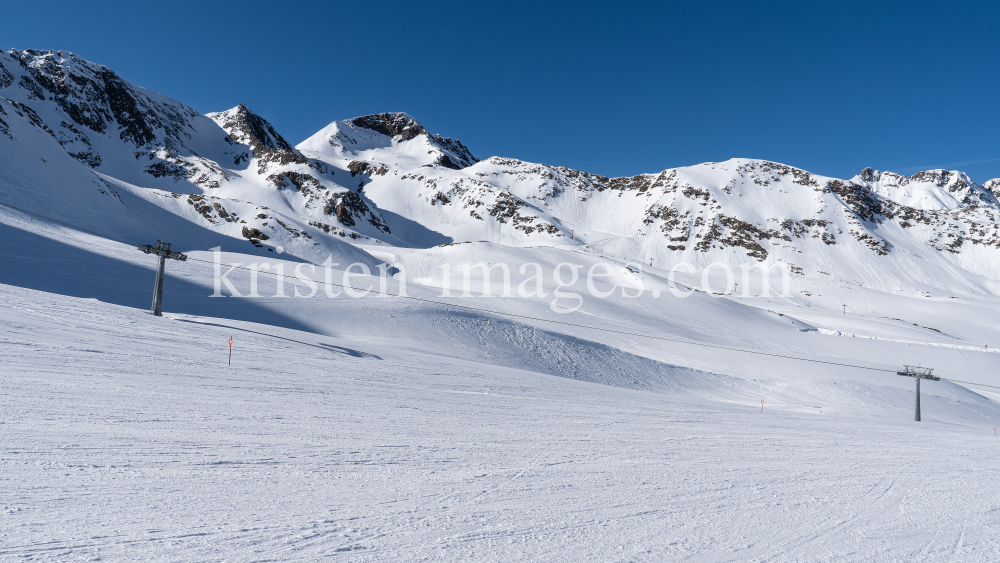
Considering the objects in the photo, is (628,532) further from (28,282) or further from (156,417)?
(28,282)

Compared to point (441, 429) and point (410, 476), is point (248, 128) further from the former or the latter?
point (410, 476)

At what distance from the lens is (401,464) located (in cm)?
551

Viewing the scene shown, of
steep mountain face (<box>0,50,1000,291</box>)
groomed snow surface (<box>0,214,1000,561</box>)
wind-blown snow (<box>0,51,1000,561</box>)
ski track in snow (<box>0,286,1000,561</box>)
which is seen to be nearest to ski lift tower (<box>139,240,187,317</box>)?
wind-blown snow (<box>0,51,1000,561</box>)

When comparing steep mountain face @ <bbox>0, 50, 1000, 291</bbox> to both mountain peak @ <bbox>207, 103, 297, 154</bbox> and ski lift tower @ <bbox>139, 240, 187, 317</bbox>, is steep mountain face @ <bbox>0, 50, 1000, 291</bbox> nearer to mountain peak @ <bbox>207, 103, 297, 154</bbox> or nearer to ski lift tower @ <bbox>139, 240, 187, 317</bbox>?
mountain peak @ <bbox>207, 103, 297, 154</bbox>

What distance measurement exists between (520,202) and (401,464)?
141 meters

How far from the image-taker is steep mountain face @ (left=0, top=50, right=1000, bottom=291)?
11112 cm

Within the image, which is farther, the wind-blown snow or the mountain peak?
the mountain peak

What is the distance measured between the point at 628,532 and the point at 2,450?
5971 millimetres

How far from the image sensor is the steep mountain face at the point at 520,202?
11112 cm

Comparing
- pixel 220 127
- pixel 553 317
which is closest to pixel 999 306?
pixel 553 317

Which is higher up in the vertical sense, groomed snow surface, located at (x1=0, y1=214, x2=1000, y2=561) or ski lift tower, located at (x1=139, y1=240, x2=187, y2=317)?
ski lift tower, located at (x1=139, y1=240, x2=187, y2=317)

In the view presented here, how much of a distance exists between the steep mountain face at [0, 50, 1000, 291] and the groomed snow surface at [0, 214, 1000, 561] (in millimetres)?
69045

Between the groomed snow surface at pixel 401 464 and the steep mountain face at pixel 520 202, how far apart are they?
227 ft

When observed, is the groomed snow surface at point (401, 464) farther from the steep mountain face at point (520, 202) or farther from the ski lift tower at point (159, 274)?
the steep mountain face at point (520, 202)
